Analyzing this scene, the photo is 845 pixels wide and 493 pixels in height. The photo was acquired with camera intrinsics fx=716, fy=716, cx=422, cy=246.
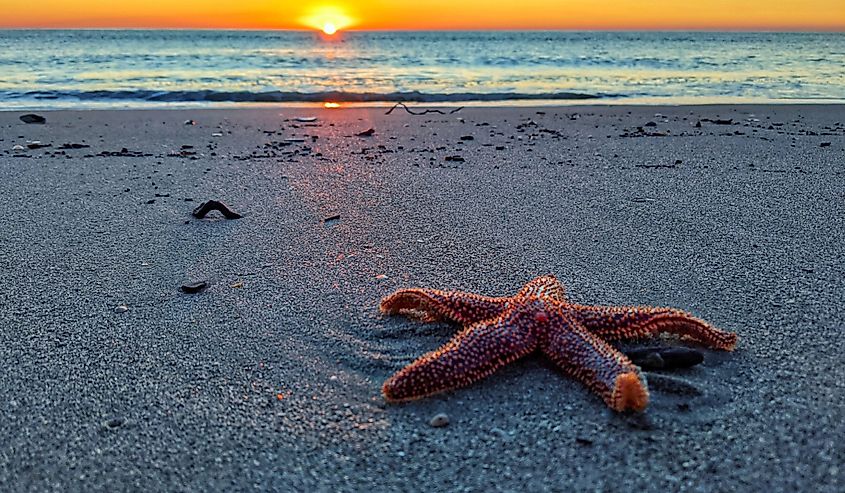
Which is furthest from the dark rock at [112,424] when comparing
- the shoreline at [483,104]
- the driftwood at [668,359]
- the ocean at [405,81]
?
the ocean at [405,81]

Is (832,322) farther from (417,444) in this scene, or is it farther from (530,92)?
(530,92)

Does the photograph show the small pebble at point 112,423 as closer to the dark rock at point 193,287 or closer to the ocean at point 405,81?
the dark rock at point 193,287

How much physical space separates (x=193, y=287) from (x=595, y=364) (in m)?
2.17

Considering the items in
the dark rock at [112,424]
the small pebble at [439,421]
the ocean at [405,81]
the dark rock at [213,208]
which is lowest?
the dark rock at [112,424]

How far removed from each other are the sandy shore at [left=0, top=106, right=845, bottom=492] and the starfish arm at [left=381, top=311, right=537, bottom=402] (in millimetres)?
85

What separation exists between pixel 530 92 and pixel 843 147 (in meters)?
10.0

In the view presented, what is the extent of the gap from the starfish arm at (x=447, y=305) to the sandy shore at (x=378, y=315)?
111mm

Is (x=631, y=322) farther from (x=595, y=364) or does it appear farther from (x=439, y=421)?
(x=439, y=421)

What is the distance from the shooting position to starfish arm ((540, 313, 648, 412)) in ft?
7.59

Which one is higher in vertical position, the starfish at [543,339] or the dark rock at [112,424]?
the starfish at [543,339]

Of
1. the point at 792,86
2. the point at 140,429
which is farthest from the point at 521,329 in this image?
the point at 792,86

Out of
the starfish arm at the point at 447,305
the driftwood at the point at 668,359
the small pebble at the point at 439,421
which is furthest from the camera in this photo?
the starfish arm at the point at 447,305

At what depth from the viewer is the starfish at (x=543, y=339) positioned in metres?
2.43

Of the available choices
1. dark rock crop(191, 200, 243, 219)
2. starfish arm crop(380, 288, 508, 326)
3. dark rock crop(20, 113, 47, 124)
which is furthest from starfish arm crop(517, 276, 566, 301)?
dark rock crop(20, 113, 47, 124)
